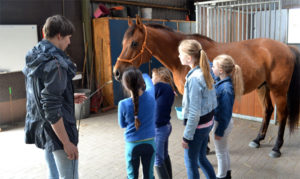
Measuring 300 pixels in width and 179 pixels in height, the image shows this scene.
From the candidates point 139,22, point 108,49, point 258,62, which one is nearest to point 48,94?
point 139,22

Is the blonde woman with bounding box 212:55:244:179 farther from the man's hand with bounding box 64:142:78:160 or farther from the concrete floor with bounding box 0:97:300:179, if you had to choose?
the man's hand with bounding box 64:142:78:160

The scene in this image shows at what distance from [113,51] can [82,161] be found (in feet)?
9.58

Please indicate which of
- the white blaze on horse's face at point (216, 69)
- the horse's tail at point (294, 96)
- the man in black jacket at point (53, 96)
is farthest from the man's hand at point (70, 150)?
the horse's tail at point (294, 96)

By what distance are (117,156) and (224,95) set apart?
1600 mm

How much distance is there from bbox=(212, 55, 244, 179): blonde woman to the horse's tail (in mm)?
1517

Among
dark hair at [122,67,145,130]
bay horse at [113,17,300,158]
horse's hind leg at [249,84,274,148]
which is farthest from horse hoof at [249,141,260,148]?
dark hair at [122,67,145,130]

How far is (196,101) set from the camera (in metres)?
1.52

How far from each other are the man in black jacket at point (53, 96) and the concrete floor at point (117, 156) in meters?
1.30

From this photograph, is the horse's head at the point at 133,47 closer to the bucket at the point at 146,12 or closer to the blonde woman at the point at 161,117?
the blonde woman at the point at 161,117

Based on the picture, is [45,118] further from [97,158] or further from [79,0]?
[79,0]

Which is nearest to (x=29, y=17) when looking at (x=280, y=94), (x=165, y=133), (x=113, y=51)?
(x=113, y=51)

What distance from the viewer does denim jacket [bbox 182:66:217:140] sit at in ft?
4.99

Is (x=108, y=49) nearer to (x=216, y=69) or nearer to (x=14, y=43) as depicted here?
(x=14, y=43)

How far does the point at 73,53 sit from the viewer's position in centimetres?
512
